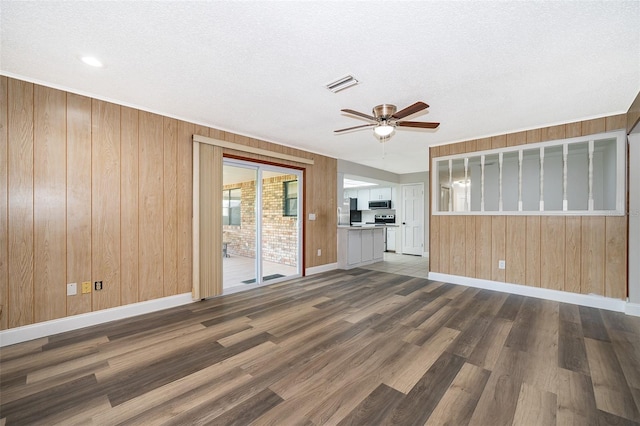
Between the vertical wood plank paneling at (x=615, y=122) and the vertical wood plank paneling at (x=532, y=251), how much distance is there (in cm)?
142

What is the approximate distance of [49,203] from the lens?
Answer: 269 centimetres

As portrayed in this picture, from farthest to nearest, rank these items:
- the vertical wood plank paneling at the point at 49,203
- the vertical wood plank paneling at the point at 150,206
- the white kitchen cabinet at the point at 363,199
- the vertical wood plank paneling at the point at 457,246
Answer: the white kitchen cabinet at the point at 363,199, the vertical wood plank paneling at the point at 457,246, the vertical wood plank paneling at the point at 150,206, the vertical wood plank paneling at the point at 49,203

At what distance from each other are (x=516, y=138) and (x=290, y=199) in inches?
158

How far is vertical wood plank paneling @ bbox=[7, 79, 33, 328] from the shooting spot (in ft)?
8.20

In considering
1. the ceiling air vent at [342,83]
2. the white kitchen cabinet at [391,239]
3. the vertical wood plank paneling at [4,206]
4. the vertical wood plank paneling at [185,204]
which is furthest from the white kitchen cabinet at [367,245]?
the vertical wood plank paneling at [4,206]

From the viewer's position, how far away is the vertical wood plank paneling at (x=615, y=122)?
3395mm

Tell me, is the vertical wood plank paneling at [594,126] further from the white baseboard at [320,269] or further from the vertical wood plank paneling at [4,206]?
the vertical wood plank paneling at [4,206]

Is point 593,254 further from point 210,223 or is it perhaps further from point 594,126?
point 210,223

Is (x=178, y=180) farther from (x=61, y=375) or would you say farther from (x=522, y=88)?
(x=522, y=88)

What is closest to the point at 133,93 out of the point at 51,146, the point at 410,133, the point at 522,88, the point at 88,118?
the point at 88,118

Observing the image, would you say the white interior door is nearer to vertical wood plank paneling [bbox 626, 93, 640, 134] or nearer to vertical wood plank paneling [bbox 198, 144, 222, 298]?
vertical wood plank paneling [bbox 626, 93, 640, 134]

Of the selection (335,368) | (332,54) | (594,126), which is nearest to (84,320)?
(335,368)

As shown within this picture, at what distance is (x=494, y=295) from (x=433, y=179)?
88.1 inches

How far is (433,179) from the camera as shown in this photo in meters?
5.05
